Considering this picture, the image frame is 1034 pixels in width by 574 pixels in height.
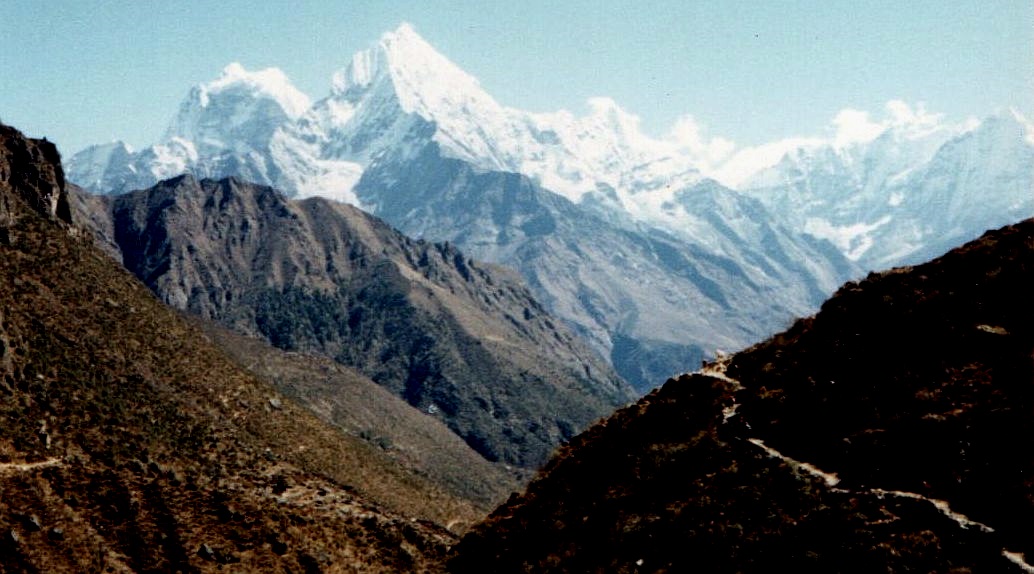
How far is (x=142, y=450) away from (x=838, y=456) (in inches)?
3370

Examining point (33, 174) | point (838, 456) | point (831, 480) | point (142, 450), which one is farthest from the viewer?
point (33, 174)

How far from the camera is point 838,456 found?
25734 mm

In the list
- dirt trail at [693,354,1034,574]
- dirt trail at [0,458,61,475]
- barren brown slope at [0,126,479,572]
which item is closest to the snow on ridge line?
dirt trail at [693,354,1034,574]

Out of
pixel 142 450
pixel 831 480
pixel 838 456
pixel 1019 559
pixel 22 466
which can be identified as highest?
pixel 838 456

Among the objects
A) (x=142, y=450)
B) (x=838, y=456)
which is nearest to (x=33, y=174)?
(x=142, y=450)

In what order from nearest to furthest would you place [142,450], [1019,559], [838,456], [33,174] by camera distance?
[1019,559] < [838,456] < [142,450] < [33,174]

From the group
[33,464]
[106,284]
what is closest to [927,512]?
[33,464]

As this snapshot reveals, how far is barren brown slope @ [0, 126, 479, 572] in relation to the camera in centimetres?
4566

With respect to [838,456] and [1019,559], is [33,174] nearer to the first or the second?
[838,456]

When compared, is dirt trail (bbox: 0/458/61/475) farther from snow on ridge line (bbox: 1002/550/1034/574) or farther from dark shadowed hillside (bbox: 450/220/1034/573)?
snow on ridge line (bbox: 1002/550/1034/574)

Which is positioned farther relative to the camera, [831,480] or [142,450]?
[142,450]

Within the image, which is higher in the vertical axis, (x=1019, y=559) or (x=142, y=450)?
(x=1019, y=559)

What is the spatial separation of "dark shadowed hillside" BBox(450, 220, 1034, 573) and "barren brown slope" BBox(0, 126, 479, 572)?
20706 mm

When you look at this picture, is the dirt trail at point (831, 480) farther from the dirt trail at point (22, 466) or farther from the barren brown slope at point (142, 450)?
the dirt trail at point (22, 466)
